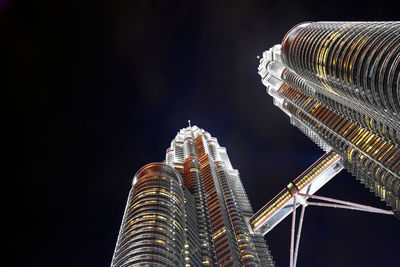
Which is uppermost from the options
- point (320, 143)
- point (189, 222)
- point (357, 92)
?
point (320, 143)

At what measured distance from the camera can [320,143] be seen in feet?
431

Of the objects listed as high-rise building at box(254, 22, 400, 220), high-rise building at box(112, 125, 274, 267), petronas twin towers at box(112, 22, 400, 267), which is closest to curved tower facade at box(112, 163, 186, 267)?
high-rise building at box(112, 125, 274, 267)

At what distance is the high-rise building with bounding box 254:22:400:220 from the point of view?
5073 cm

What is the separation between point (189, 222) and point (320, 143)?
72.6 metres

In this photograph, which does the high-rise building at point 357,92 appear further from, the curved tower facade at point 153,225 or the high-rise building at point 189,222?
the curved tower facade at point 153,225

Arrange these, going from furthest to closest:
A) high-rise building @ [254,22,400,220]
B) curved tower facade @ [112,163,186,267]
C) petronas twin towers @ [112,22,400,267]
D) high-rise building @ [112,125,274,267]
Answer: high-rise building @ [112,125,274,267] < curved tower facade @ [112,163,186,267] < petronas twin towers @ [112,22,400,267] < high-rise building @ [254,22,400,220]

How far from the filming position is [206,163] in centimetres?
14325

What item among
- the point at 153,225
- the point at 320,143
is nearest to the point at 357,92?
the point at 153,225

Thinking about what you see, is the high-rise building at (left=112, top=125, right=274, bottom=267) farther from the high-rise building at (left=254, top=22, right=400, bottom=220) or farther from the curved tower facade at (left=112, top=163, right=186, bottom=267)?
the high-rise building at (left=254, top=22, right=400, bottom=220)

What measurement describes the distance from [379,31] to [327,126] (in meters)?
58.6

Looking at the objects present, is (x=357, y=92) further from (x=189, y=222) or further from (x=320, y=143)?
(x=320, y=143)

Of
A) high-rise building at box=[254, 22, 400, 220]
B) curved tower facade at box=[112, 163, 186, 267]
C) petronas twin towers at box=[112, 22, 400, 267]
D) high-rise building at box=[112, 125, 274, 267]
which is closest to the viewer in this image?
high-rise building at box=[254, 22, 400, 220]

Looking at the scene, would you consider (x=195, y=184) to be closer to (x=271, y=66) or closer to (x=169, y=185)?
(x=169, y=185)

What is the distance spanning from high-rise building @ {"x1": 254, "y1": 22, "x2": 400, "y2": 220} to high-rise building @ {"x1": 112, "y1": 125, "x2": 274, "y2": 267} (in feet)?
136
